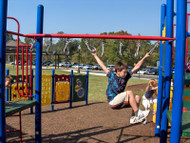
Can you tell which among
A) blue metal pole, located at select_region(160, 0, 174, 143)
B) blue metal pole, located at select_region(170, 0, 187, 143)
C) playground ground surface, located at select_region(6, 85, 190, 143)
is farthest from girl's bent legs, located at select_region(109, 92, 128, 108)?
playground ground surface, located at select_region(6, 85, 190, 143)

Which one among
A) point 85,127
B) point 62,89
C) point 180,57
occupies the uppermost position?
point 180,57

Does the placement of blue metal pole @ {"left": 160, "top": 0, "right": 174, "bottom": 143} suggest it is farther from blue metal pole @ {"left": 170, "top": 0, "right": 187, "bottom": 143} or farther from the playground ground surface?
blue metal pole @ {"left": 170, "top": 0, "right": 187, "bottom": 143}

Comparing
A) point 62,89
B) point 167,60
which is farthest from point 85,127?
point 167,60

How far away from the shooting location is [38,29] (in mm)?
4004

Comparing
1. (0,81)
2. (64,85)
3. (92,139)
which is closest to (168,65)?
(92,139)

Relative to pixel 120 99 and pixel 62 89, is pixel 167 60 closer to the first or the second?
pixel 120 99

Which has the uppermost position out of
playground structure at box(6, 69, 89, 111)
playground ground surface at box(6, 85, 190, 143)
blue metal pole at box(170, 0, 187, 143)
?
blue metal pole at box(170, 0, 187, 143)

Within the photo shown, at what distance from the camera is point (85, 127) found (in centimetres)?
608

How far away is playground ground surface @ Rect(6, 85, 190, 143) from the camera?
5.12m

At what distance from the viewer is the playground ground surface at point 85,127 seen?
202 inches

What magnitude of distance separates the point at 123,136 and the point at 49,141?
1.84 m

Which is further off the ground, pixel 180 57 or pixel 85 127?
pixel 180 57

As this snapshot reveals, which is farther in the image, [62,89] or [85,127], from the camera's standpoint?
[62,89]

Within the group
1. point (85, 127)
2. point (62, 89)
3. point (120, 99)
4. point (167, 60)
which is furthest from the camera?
point (62, 89)
